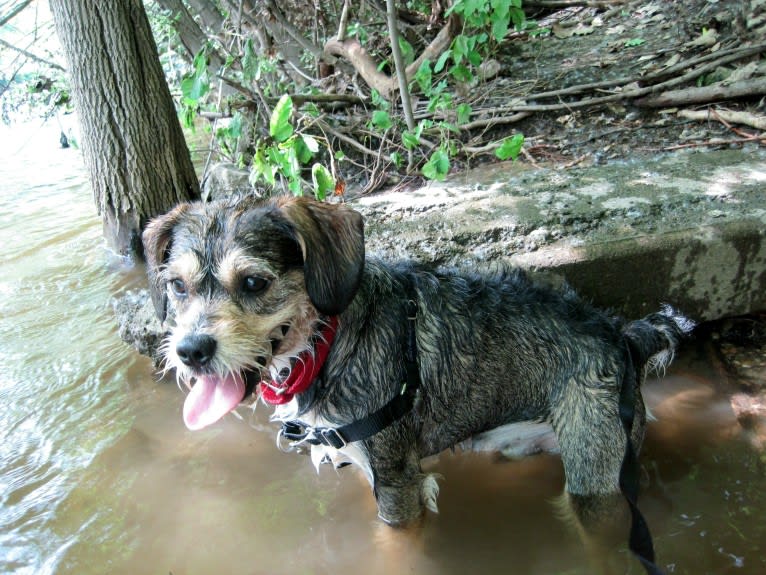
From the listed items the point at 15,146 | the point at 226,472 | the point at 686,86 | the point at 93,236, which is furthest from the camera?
the point at 15,146

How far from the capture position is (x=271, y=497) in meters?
3.48

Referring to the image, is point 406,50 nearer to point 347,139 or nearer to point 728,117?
point 347,139

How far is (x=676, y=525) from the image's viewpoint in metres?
3.01

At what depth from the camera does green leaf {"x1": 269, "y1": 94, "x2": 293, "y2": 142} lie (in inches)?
158

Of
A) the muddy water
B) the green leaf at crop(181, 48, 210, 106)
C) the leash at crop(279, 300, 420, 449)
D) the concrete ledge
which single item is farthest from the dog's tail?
the green leaf at crop(181, 48, 210, 106)

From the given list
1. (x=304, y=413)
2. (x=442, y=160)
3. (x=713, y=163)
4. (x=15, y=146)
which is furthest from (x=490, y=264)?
(x=15, y=146)

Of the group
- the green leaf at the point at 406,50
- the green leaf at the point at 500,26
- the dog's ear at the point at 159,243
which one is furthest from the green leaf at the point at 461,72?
the dog's ear at the point at 159,243

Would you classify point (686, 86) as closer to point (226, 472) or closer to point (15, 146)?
point (226, 472)

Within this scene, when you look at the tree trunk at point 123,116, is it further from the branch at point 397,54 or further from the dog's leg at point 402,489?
the dog's leg at point 402,489

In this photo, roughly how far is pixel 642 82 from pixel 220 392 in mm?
5324

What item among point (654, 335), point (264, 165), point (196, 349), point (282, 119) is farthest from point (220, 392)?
point (264, 165)

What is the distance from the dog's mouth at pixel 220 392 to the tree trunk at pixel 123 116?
431 cm

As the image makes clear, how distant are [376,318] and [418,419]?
58cm

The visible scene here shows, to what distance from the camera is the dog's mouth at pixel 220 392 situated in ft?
7.68
